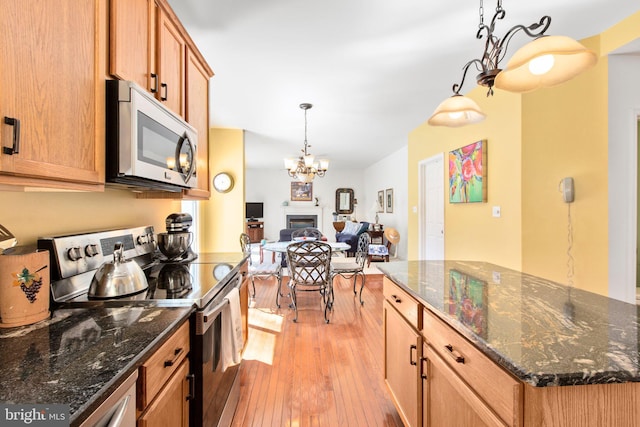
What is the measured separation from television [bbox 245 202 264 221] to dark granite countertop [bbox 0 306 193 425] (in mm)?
8397

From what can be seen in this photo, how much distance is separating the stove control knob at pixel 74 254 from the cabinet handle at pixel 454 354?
1510 millimetres

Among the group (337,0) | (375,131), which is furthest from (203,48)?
(375,131)

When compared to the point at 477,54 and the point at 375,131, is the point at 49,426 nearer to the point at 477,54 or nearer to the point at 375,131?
the point at 477,54

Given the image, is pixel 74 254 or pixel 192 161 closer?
pixel 74 254

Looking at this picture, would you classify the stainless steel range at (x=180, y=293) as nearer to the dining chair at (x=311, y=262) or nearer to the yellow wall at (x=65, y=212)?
the yellow wall at (x=65, y=212)

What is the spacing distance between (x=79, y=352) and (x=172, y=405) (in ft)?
1.31

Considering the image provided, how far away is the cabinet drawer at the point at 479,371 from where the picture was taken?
2.46 ft

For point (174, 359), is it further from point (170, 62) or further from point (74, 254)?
point (170, 62)

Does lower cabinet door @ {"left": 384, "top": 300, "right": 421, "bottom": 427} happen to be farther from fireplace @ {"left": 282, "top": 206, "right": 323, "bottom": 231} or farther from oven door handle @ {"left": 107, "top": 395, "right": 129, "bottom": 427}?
fireplace @ {"left": 282, "top": 206, "right": 323, "bottom": 231}

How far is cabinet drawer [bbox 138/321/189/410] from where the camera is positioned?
810 millimetres

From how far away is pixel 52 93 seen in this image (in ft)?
2.89

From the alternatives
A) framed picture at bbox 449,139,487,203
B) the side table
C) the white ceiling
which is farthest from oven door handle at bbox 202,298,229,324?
the side table

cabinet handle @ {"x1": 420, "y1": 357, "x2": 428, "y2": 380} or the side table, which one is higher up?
the side table

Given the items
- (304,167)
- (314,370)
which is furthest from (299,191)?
(314,370)
